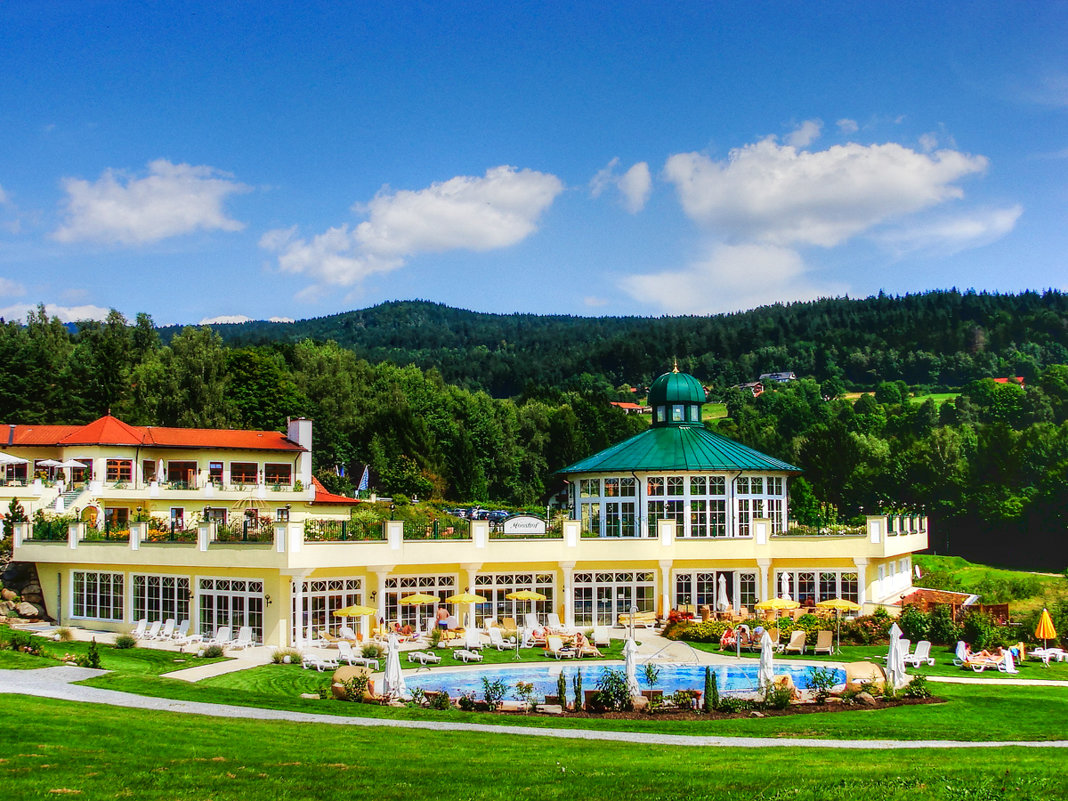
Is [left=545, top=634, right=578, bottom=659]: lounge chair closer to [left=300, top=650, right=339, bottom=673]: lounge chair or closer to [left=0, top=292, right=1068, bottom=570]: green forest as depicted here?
[left=300, top=650, right=339, bottom=673]: lounge chair

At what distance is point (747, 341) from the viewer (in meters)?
159

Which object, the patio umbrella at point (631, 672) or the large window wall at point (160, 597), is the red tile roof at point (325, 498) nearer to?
the large window wall at point (160, 597)

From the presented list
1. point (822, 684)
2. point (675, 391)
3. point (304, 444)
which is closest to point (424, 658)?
point (822, 684)

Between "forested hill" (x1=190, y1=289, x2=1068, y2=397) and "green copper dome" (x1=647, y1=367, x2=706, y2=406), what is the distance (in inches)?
3050

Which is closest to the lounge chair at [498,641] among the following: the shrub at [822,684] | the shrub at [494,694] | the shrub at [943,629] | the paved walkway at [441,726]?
the shrub at [494,694]

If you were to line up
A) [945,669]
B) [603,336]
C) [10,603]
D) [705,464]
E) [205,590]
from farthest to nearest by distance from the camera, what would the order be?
[603,336], [705,464], [10,603], [205,590], [945,669]

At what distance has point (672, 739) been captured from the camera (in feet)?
56.7

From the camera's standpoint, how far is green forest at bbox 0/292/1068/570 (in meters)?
63.1

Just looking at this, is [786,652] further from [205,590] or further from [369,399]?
[369,399]

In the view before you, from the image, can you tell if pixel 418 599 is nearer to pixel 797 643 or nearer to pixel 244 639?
pixel 244 639

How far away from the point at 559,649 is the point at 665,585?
792cm

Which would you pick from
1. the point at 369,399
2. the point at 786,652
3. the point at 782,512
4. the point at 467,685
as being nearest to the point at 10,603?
the point at 467,685

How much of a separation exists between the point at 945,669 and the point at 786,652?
4362mm

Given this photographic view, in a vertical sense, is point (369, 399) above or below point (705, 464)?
above
